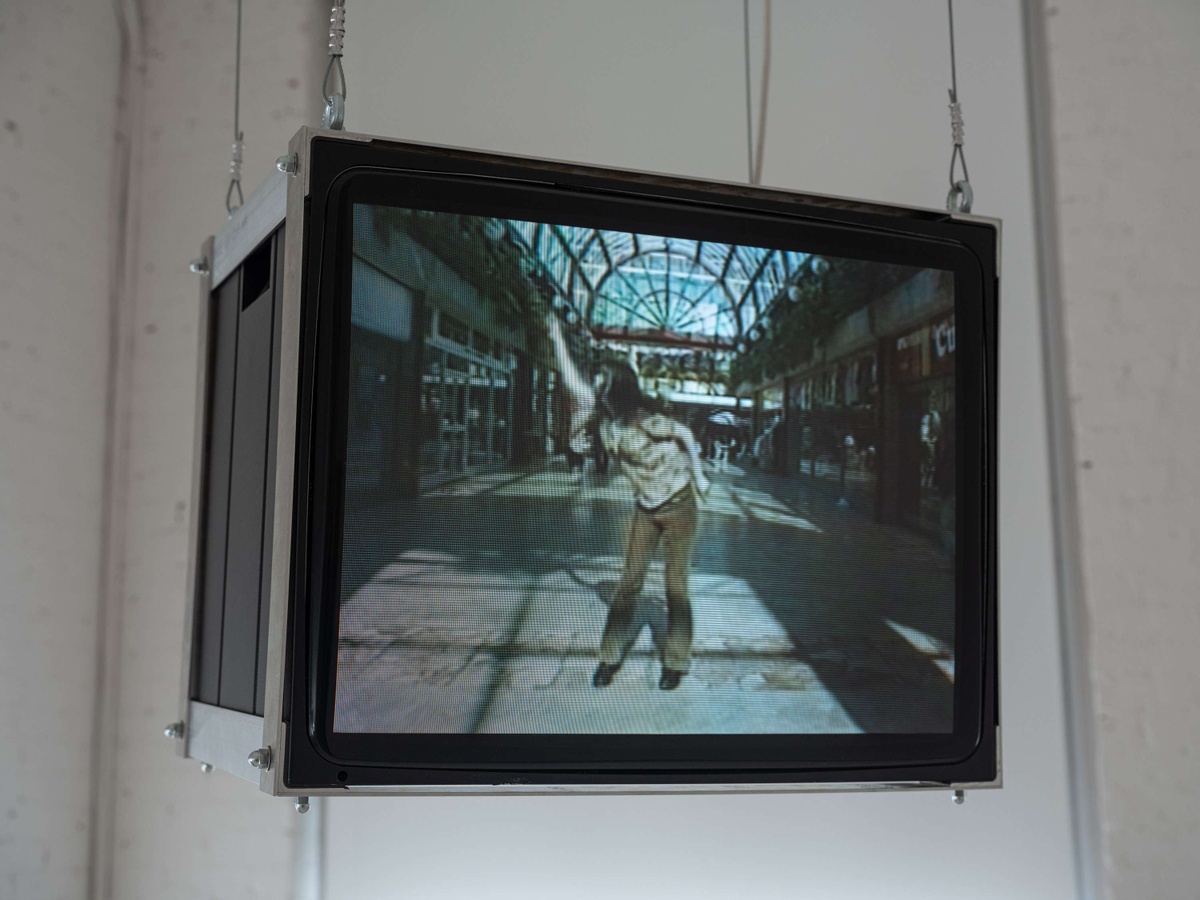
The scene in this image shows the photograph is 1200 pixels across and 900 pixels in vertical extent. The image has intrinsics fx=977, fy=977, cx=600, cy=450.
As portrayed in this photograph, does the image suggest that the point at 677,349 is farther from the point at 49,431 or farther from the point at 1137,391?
the point at 1137,391

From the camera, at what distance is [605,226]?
1019 millimetres

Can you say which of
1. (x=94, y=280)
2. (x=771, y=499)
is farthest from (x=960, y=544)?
(x=94, y=280)

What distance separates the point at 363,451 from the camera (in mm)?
923

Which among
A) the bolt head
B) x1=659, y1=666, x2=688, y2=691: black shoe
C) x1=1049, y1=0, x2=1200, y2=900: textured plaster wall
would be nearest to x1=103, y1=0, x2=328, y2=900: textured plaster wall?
the bolt head

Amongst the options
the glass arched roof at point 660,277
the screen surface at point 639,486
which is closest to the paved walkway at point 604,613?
the screen surface at point 639,486

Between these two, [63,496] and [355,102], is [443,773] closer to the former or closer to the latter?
[63,496]

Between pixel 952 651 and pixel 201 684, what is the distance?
2.78 feet

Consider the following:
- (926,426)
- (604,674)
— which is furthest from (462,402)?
(926,426)

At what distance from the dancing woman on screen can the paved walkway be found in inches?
0.5

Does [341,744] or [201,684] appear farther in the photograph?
[201,684]

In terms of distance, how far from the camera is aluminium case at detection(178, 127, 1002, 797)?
0.88m

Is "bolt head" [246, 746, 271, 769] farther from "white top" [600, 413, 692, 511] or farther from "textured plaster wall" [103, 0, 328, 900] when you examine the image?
"textured plaster wall" [103, 0, 328, 900]

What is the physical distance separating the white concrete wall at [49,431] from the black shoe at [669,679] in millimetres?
910

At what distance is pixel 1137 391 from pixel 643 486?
1.11 meters
